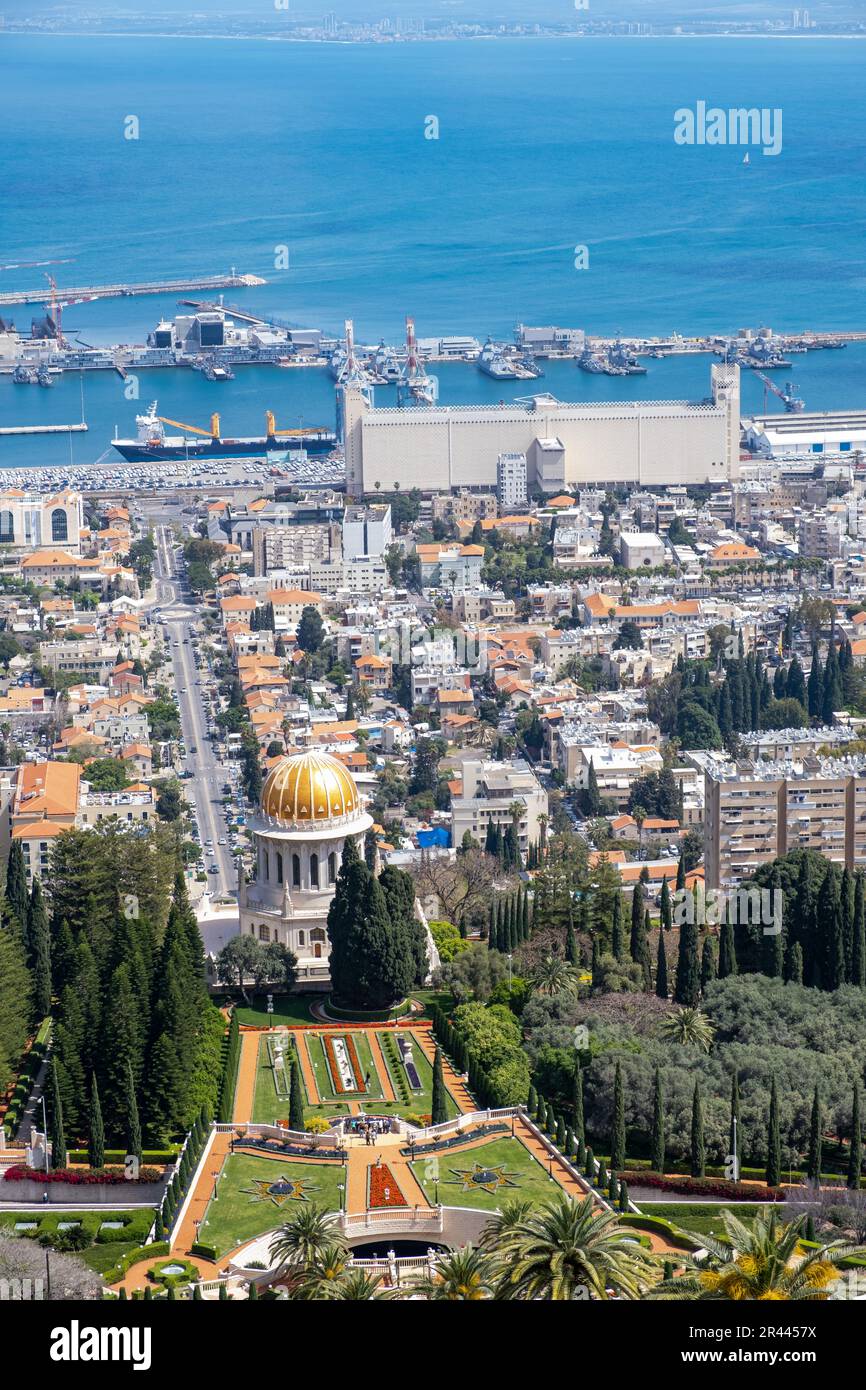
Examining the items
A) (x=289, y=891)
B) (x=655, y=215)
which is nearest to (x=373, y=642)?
(x=289, y=891)

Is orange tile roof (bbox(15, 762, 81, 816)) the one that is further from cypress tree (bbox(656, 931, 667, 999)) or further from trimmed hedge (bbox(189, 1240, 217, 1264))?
trimmed hedge (bbox(189, 1240, 217, 1264))

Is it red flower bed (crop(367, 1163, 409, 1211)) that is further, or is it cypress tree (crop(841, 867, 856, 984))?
cypress tree (crop(841, 867, 856, 984))

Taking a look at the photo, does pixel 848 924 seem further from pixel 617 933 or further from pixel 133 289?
pixel 133 289

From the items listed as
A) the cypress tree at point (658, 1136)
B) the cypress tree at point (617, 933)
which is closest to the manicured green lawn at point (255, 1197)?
the cypress tree at point (658, 1136)

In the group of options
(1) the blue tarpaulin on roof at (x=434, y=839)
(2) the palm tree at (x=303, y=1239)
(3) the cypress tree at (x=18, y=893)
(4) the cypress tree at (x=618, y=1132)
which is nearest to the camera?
(2) the palm tree at (x=303, y=1239)

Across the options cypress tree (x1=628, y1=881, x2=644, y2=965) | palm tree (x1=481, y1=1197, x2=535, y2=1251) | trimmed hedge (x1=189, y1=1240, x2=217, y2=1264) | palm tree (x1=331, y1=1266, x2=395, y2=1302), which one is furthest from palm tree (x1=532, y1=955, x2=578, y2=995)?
palm tree (x1=331, y1=1266, x2=395, y2=1302)

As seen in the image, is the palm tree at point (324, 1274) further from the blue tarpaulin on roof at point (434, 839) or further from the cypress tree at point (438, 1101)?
the blue tarpaulin on roof at point (434, 839)

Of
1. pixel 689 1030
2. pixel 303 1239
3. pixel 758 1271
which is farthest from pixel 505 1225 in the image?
pixel 689 1030
